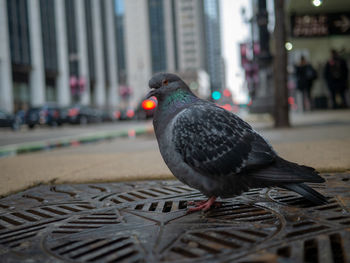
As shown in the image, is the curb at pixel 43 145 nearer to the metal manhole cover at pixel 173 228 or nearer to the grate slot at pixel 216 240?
the metal manhole cover at pixel 173 228

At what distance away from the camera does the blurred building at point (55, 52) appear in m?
34.1

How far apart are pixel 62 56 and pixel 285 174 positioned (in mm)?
45015

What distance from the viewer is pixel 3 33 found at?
3212cm

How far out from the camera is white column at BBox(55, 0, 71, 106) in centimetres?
4300

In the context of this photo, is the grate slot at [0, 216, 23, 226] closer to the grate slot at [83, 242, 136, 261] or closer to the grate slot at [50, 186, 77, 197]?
the grate slot at [50, 186, 77, 197]

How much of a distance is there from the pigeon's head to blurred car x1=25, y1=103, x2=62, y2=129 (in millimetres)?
19983

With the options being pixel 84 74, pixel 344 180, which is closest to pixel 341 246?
pixel 344 180

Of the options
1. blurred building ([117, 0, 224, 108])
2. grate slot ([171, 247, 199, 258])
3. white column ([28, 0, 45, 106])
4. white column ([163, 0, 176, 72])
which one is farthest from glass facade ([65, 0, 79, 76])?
white column ([163, 0, 176, 72])

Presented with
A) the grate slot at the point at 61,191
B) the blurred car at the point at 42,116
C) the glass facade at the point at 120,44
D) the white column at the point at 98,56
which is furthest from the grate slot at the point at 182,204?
the glass facade at the point at 120,44

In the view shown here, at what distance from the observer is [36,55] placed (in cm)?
3781

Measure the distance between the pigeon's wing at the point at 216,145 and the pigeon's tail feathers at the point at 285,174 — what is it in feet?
0.14

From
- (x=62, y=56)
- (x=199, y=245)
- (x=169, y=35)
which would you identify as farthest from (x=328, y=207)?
(x=169, y=35)

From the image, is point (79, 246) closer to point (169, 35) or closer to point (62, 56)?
point (62, 56)

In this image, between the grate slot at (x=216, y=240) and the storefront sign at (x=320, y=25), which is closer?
Answer: the grate slot at (x=216, y=240)
